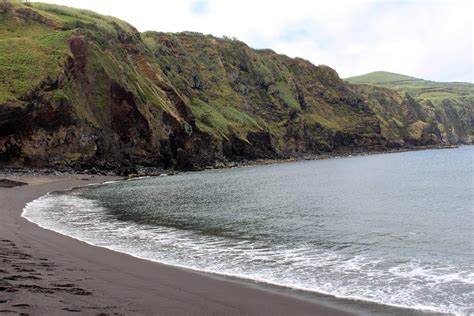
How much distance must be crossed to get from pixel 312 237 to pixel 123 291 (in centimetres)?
1231

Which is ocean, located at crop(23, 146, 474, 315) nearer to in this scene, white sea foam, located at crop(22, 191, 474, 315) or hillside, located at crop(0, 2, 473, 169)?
white sea foam, located at crop(22, 191, 474, 315)

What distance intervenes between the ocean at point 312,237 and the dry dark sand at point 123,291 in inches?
40.6

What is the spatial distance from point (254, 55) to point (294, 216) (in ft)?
547

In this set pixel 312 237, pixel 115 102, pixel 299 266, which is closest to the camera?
pixel 299 266

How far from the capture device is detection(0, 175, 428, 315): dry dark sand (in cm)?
895

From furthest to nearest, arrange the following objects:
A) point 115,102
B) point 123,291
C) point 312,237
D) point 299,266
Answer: point 115,102, point 312,237, point 299,266, point 123,291

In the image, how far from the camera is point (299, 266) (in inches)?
606

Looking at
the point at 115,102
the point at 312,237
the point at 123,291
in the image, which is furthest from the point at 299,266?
the point at 115,102

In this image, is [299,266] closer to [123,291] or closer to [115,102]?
[123,291]

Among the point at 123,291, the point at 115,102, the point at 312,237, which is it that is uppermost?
the point at 115,102

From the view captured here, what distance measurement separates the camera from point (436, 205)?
1236 inches

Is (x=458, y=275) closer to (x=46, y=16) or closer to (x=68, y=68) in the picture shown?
(x=68, y=68)

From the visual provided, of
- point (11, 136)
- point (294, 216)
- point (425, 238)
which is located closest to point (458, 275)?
point (425, 238)

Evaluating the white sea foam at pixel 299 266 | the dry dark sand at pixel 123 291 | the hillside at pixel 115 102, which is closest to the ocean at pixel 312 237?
the white sea foam at pixel 299 266
